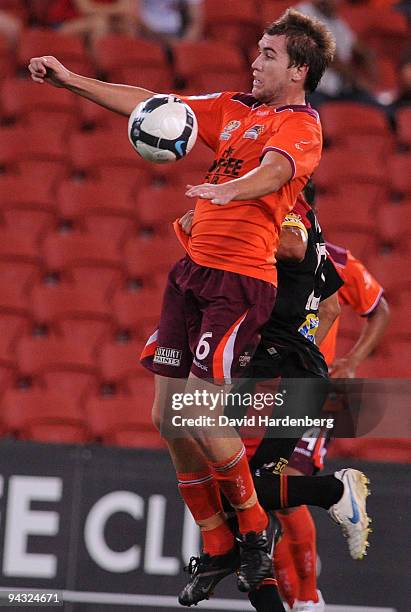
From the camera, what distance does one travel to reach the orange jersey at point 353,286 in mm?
6160

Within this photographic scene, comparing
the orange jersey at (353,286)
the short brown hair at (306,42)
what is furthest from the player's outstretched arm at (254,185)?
the orange jersey at (353,286)

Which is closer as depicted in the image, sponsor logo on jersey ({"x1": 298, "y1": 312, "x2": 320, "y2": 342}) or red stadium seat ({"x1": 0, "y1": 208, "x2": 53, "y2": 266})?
sponsor logo on jersey ({"x1": 298, "y1": 312, "x2": 320, "y2": 342})

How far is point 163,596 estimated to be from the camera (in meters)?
6.19

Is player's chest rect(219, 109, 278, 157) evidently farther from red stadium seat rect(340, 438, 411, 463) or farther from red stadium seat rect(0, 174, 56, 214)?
red stadium seat rect(0, 174, 56, 214)

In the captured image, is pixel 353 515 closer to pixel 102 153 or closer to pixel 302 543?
pixel 302 543

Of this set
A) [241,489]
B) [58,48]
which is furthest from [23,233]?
[241,489]

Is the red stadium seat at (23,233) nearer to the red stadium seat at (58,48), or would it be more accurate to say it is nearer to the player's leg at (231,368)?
the red stadium seat at (58,48)

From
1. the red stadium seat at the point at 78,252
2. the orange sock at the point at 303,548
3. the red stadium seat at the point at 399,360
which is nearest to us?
the orange sock at the point at 303,548

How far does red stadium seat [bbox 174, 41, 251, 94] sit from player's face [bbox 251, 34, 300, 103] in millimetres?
3723

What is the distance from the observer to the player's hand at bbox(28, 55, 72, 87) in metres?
4.88

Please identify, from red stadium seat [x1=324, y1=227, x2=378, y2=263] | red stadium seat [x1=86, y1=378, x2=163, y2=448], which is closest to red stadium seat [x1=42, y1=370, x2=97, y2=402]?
red stadium seat [x1=86, y1=378, x2=163, y2=448]

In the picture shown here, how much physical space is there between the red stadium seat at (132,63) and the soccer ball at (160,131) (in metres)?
4.13

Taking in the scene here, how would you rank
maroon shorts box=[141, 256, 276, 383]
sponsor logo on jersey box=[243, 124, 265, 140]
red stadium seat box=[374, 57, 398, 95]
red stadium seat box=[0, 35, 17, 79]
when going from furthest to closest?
red stadium seat box=[374, 57, 398, 95], red stadium seat box=[0, 35, 17, 79], sponsor logo on jersey box=[243, 124, 265, 140], maroon shorts box=[141, 256, 276, 383]

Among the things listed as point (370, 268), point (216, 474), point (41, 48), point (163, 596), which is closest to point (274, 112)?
point (216, 474)
